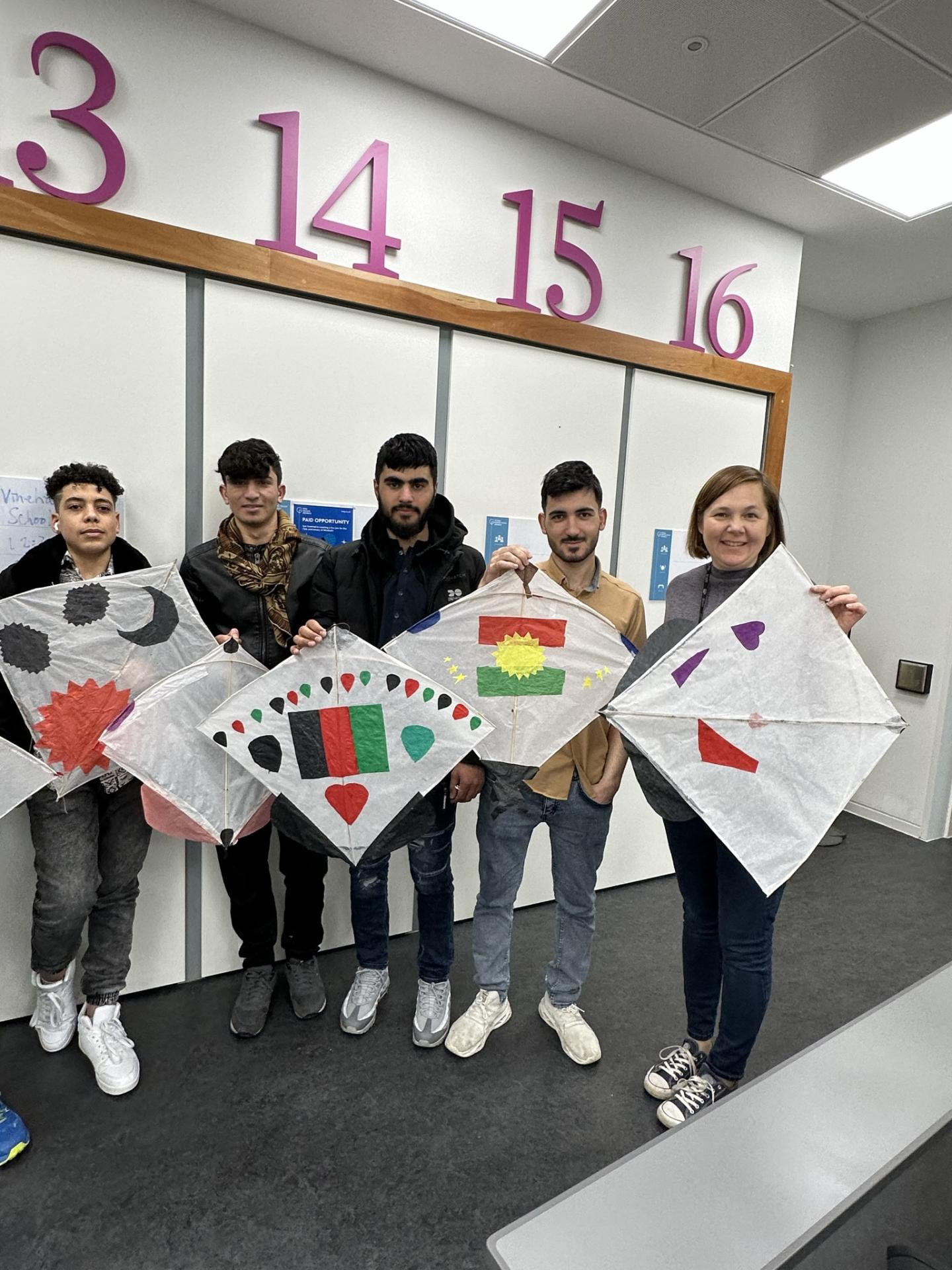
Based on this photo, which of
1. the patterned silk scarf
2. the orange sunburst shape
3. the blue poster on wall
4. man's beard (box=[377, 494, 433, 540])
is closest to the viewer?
the orange sunburst shape

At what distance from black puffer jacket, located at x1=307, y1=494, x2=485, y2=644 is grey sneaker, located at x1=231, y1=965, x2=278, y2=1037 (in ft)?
3.60

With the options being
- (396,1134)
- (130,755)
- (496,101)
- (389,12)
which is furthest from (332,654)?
(496,101)

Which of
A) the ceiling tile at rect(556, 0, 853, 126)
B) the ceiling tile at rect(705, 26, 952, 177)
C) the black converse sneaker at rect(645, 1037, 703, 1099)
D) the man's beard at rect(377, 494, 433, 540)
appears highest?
the ceiling tile at rect(705, 26, 952, 177)

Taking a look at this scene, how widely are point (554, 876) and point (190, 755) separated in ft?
3.36

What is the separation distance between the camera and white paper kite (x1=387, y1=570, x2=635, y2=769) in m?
1.70

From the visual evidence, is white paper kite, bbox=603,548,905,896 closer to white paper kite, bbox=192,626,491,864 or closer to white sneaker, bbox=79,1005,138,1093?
white paper kite, bbox=192,626,491,864

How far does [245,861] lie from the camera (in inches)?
78.5

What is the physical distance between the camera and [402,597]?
1.80 metres

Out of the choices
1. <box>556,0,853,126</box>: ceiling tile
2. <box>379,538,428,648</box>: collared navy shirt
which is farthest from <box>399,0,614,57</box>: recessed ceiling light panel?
<box>379,538,428,648</box>: collared navy shirt

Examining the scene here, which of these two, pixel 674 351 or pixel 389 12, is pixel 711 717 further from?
pixel 389 12

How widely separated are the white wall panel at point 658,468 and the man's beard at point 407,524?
1.21 metres

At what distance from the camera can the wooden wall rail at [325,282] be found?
175 cm

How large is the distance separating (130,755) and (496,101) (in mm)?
2246

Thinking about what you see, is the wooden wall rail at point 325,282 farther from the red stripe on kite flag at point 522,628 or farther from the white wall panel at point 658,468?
the red stripe on kite flag at point 522,628
